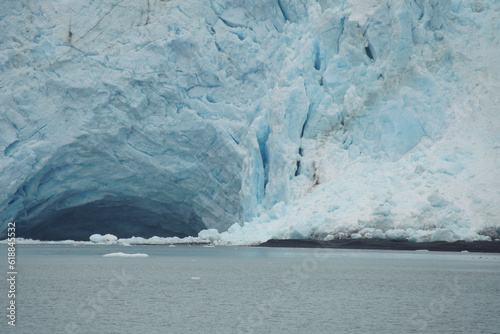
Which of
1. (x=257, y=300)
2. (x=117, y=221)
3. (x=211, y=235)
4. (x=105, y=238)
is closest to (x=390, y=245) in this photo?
(x=211, y=235)

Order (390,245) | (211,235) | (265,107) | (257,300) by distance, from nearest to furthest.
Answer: (257,300)
(390,245)
(265,107)
(211,235)

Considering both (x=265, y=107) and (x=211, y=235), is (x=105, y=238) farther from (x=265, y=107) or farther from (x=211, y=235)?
(x=265, y=107)

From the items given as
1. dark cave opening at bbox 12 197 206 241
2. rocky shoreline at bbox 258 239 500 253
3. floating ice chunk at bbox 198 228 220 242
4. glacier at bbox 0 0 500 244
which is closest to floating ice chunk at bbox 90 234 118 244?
dark cave opening at bbox 12 197 206 241

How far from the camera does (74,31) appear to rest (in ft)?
61.1

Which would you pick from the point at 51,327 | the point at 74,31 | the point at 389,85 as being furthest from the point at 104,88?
the point at 51,327

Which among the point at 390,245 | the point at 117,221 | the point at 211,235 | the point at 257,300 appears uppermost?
the point at 117,221

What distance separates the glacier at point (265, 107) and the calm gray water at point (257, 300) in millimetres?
6405

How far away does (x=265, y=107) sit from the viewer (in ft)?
61.1

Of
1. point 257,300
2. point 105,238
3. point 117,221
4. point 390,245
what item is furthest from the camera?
point 117,221

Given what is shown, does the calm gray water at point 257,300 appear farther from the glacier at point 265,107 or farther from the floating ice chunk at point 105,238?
the floating ice chunk at point 105,238

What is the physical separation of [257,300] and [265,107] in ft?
42.4

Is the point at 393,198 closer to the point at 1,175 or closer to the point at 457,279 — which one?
the point at 457,279

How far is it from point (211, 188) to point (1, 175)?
7.02 meters

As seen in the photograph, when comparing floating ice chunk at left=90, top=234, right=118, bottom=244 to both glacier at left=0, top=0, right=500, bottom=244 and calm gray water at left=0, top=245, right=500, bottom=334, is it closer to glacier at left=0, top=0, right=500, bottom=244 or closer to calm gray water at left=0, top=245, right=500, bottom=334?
glacier at left=0, top=0, right=500, bottom=244
